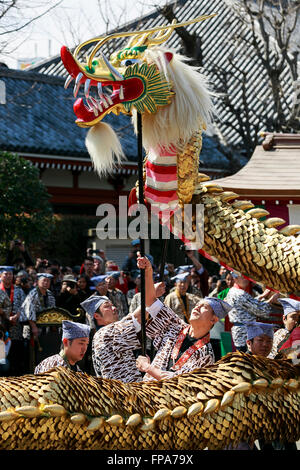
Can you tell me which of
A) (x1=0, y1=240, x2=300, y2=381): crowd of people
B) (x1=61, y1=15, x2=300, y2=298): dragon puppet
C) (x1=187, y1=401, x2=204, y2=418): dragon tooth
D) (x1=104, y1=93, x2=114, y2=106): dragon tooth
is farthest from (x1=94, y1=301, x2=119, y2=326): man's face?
(x1=187, y1=401, x2=204, y2=418): dragon tooth

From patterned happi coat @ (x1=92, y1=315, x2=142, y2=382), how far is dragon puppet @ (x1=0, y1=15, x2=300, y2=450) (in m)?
0.77

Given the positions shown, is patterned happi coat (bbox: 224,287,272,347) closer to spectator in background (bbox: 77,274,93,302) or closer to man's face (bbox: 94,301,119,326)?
man's face (bbox: 94,301,119,326)

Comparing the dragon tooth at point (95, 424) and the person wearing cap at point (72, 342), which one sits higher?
the person wearing cap at point (72, 342)

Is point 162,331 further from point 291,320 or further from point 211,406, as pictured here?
point 211,406

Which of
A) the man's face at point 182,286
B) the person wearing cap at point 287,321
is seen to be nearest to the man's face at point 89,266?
the man's face at point 182,286

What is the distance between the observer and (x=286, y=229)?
377cm

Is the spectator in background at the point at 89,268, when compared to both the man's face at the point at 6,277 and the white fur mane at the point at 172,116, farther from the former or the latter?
the white fur mane at the point at 172,116

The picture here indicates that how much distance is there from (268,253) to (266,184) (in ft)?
13.6

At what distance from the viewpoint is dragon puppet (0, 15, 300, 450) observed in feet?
9.76

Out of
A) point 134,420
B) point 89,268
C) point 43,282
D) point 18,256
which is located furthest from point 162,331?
point 18,256

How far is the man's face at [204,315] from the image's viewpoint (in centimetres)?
412

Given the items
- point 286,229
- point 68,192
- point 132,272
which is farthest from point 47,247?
point 286,229

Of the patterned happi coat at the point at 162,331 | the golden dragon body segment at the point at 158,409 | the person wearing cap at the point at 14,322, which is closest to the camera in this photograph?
the golden dragon body segment at the point at 158,409
